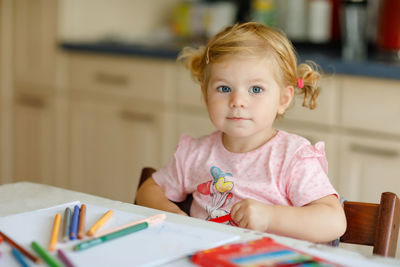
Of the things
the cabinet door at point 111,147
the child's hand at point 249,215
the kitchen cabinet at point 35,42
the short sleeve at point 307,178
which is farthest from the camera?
the kitchen cabinet at point 35,42

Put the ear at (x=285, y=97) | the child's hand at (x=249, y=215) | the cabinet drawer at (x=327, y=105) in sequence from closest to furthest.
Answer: the child's hand at (x=249, y=215)
the ear at (x=285, y=97)
the cabinet drawer at (x=327, y=105)

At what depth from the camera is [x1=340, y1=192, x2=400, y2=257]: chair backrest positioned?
905 mm

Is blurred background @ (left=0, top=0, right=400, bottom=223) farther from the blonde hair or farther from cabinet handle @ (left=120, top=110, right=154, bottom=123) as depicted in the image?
the blonde hair

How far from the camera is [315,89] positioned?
3.94ft

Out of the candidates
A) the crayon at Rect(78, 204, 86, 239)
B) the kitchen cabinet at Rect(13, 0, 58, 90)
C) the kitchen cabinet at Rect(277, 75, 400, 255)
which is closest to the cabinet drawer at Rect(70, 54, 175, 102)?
the kitchen cabinet at Rect(13, 0, 58, 90)

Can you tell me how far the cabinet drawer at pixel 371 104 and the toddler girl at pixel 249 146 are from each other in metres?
0.71

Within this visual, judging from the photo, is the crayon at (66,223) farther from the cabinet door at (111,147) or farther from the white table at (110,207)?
the cabinet door at (111,147)

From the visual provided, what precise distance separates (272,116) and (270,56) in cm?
11

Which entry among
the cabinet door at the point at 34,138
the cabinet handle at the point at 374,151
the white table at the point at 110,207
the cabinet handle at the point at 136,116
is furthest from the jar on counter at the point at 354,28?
the white table at the point at 110,207

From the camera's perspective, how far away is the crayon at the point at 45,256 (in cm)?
64

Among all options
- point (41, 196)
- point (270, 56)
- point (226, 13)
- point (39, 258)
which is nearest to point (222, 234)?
point (39, 258)

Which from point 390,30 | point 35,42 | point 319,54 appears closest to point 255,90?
point 319,54

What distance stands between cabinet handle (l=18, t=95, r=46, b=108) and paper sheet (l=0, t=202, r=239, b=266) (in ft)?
6.49

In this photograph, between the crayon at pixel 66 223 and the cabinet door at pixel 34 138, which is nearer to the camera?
the crayon at pixel 66 223
